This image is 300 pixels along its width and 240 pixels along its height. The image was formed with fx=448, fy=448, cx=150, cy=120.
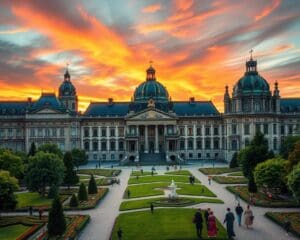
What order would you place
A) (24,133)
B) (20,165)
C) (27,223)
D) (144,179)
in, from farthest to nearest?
(24,133)
(144,179)
(20,165)
(27,223)

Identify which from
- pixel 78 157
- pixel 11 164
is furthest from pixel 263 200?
pixel 78 157

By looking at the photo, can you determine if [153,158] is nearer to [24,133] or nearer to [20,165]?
[24,133]

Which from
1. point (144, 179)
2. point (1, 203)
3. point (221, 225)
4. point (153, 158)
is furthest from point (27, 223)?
point (153, 158)

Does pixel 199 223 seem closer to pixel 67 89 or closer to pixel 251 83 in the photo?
pixel 251 83

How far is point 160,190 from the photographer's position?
6588cm

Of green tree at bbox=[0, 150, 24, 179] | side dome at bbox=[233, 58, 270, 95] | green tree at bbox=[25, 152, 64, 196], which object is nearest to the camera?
green tree at bbox=[25, 152, 64, 196]

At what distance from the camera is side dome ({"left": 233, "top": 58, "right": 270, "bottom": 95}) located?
400 ft

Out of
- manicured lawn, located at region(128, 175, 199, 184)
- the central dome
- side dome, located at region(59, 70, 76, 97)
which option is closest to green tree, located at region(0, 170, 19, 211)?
manicured lawn, located at region(128, 175, 199, 184)

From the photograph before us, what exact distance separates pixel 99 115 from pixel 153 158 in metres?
23.3

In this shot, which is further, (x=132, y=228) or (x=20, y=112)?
(x=20, y=112)

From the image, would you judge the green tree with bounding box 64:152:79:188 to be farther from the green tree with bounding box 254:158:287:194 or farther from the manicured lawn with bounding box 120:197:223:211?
the green tree with bounding box 254:158:287:194

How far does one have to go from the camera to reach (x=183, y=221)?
4353cm

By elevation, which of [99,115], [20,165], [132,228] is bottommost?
[132,228]

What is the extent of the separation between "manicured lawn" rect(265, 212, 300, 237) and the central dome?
93337 mm
